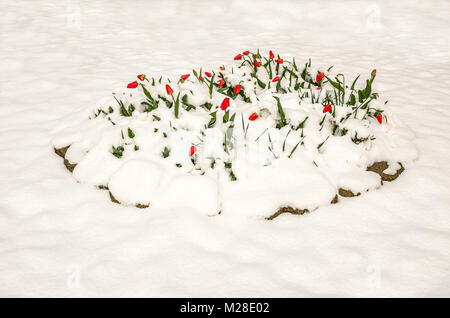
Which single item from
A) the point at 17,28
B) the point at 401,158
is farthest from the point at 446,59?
the point at 17,28

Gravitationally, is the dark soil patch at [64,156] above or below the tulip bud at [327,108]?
below

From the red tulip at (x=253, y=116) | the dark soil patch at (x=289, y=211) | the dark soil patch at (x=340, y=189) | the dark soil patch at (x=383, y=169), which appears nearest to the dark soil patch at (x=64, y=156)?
the dark soil patch at (x=340, y=189)

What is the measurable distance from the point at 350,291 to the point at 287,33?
22.6 feet

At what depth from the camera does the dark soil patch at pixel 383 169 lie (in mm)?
3191

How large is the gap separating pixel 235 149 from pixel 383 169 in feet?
4.10

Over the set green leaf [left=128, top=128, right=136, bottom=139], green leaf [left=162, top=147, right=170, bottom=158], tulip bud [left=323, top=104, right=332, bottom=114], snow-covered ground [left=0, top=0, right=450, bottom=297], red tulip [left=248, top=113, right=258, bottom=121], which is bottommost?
snow-covered ground [left=0, top=0, right=450, bottom=297]

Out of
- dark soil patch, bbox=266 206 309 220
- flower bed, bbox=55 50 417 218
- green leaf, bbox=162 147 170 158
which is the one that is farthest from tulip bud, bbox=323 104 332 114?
green leaf, bbox=162 147 170 158

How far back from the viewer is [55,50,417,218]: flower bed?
113 inches

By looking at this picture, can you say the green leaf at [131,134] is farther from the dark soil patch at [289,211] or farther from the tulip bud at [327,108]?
the tulip bud at [327,108]

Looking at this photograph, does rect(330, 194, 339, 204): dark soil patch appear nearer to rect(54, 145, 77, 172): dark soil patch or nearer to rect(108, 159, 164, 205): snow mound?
rect(108, 159, 164, 205): snow mound

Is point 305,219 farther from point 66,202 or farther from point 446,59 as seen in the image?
point 446,59
